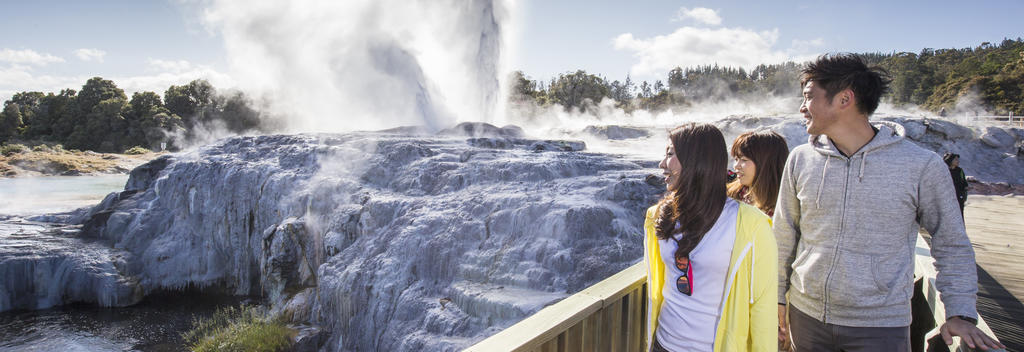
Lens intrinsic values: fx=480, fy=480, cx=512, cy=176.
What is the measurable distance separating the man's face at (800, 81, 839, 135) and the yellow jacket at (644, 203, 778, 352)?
0.46 meters

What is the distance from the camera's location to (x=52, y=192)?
23.0 m

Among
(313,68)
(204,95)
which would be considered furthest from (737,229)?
(204,95)

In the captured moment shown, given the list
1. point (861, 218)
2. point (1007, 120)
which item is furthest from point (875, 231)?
point (1007, 120)

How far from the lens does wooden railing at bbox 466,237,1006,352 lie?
1.67 metres

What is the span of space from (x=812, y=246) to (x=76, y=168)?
40921mm

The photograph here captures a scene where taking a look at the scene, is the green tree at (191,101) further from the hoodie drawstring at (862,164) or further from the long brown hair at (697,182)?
the hoodie drawstring at (862,164)

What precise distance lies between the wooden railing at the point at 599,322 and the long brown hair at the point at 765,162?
68 centimetres

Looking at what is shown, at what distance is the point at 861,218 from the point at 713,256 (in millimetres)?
571

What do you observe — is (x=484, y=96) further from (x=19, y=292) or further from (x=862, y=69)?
(x=862, y=69)

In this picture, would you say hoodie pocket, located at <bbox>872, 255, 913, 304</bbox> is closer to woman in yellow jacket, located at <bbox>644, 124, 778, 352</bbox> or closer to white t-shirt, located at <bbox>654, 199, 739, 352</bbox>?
woman in yellow jacket, located at <bbox>644, 124, 778, 352</bbox>

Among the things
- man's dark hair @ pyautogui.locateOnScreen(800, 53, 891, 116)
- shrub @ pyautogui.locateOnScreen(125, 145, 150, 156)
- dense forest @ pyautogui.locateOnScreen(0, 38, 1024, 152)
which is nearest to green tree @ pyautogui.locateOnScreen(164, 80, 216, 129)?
dense forest @ pyautogui.locateOnScreen(0, 38, 1024, 152)

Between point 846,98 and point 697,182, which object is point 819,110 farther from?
point 697,182

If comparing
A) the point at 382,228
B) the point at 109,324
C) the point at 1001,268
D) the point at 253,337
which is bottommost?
the point at 109,324

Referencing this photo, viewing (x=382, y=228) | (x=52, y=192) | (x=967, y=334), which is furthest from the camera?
(x=52, y=192)
